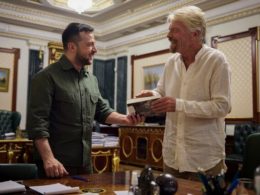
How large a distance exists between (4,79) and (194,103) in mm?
6479

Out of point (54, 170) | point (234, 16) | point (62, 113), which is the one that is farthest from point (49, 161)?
point (234, 16)

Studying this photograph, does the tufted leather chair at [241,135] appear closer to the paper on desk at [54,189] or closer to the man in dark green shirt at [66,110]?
the man in dark green shirt at [66,110]

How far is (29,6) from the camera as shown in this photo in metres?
7.17

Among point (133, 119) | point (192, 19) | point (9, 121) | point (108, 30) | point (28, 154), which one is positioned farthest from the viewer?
point (108, 30)

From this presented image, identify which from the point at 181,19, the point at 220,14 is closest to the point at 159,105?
the point at 181,19

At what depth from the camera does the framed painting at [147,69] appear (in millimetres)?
7301

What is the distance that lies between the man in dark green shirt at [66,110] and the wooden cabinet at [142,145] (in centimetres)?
441

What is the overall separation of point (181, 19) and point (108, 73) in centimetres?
707

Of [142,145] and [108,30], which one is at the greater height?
[108,30]

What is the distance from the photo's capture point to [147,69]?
766 cm

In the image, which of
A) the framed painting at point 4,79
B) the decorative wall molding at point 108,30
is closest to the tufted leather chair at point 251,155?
the decorative wall molding at point 108,30

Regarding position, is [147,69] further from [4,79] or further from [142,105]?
[142,105]

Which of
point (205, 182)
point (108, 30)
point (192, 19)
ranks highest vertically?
point (108, 30)

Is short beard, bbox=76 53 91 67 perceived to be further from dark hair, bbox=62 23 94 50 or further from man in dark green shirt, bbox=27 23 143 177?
dark hair, bbox=62 23 94 50
